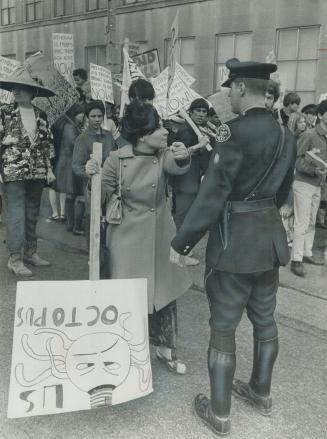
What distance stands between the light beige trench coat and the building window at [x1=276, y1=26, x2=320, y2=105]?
11.9m

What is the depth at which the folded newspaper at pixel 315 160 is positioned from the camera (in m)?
6.05

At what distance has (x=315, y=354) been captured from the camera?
4031 mm

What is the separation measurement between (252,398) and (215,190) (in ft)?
4.52

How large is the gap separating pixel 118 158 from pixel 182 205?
2.70m

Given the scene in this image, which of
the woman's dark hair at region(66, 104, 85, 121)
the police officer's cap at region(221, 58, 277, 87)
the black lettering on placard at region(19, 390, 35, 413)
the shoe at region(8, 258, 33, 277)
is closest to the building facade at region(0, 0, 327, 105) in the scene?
the woman's dark hair at region(66, 104, 85, 121)

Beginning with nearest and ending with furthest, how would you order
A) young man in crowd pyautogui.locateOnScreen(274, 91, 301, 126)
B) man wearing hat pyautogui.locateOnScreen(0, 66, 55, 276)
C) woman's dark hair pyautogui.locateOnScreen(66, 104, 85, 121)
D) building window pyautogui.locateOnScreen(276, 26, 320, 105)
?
man wearing hat pyautogui.locateOnScreen(0, 66, 55, 276) → woman's dark hair pyautogui.locateOnScreen(66, 104, 85, 121) → young man in crowd pyautogui.locateOnScreen(274, 91, 301, 126) → building window pyautogui.locateOnScreen(276, 26, 320, 105)

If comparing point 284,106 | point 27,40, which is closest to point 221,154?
point 284,106

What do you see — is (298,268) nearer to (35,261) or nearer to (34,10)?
(35,261)

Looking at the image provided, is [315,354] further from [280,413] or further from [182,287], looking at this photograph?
[182,287]

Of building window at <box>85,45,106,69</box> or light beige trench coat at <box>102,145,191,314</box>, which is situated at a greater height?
building window at <box>85,45,106,69</box>

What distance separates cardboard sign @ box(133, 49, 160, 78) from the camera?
7113 mm

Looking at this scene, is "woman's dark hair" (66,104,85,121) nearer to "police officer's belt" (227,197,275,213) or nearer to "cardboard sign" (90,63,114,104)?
"cardboard sign" (90,63,114,104)

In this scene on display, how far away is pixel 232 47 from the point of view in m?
16.3

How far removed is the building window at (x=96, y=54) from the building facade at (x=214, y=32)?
0.04 meters
